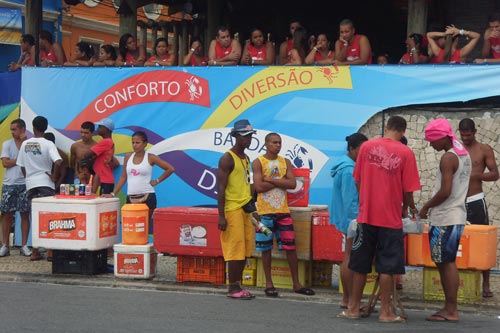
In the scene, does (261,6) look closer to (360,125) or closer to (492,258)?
(360,125)

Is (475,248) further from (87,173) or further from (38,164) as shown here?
(38,164)

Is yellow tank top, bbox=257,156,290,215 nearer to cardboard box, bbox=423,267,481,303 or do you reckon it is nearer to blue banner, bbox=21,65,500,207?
cardboard box, bbox=423,267,481,303

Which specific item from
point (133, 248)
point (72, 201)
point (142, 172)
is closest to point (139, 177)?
point (142, 172)

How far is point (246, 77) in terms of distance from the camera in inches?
494

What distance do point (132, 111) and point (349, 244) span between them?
4987 mm

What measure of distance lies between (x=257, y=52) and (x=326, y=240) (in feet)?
15.3

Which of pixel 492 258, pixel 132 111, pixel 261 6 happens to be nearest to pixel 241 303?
pixel 492 258

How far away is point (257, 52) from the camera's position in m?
14.1

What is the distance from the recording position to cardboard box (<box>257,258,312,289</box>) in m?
10.5

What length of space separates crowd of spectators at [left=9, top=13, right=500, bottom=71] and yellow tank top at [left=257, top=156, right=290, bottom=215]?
8.35ft

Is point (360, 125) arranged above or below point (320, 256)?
above

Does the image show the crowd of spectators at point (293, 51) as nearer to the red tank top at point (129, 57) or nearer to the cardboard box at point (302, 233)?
the red tank top at point (129, 57)

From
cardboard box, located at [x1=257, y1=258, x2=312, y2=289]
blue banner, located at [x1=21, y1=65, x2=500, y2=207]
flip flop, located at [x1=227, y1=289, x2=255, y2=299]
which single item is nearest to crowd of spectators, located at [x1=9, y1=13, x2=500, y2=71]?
blue banner, located at [x1=21, y1=65, x2=500, y2=207]

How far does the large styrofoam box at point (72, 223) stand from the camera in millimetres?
11102
